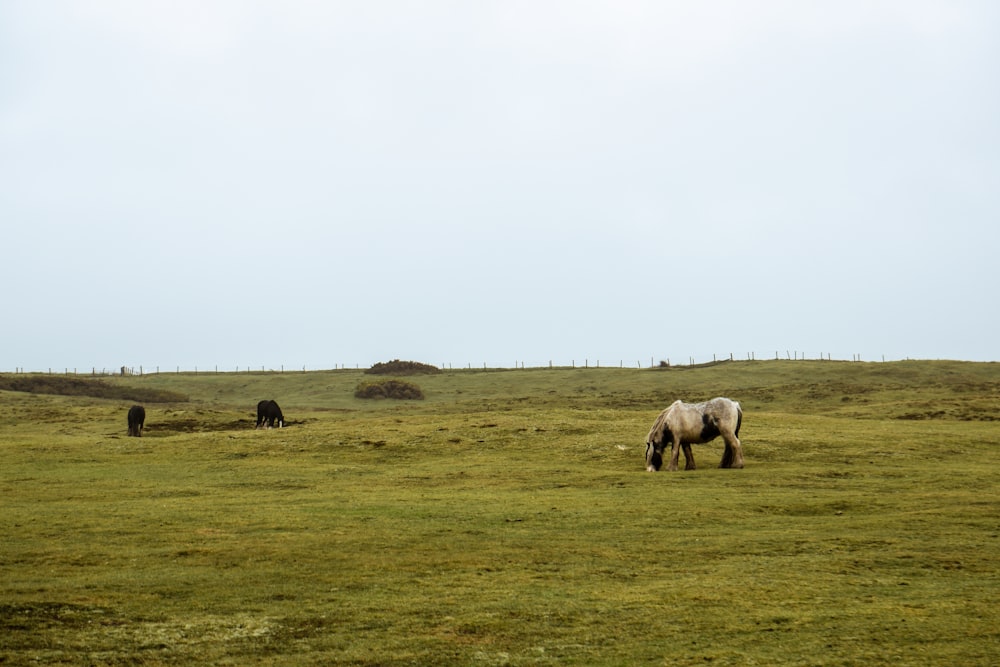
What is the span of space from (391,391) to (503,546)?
57388 mm

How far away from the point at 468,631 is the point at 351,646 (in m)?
1.47

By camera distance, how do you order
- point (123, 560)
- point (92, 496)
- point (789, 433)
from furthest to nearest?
1. point (789, 433)
2. point (92, 496)
3. point (123, 560)

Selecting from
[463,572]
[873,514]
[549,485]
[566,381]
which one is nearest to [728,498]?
[873,514]

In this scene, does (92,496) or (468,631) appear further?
(92,496)

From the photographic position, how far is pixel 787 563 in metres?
15.9

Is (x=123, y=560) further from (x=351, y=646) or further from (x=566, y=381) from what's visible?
(x=566, y=381)

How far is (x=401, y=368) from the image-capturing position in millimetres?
93312

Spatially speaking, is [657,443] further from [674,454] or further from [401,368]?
[401,368]

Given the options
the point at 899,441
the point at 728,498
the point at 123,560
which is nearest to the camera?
the point at 123,560

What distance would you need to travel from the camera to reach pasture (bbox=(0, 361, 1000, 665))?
38.5 feet

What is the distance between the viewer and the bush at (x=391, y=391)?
244 ft

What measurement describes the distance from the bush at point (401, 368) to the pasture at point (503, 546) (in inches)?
2010

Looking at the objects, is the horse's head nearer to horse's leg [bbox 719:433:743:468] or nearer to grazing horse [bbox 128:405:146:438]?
horse's leg [bbox 719:433:743:468]

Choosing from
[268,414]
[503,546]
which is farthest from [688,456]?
[268,414]
